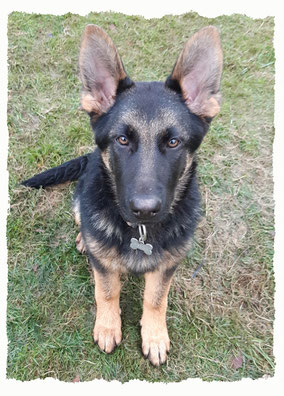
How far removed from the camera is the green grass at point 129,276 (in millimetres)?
4012

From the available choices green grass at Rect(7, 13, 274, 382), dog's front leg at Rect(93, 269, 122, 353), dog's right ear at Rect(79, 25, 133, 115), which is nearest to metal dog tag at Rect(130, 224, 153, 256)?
dog's front leg at Rect(93, 269, 122, 353)

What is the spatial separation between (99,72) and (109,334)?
274 centimetres

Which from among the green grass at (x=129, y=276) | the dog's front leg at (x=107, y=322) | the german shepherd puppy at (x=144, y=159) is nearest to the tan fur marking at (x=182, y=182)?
the german shepherd puppy at (x=144, y=159)

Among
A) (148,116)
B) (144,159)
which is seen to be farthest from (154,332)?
(148,116)

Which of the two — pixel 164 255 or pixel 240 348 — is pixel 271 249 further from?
pixel 164 255

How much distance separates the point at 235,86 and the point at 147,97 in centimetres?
347

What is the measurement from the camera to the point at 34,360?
3875 millimetres

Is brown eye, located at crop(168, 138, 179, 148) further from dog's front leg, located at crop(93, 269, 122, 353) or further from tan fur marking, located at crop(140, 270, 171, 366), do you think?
dog's front leg, located at crop(93, 269, 122, 353)

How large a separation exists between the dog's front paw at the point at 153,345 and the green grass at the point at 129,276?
0.12 meters

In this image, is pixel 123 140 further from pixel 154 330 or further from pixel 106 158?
pixel 154 330

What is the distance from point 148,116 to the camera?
2744 millimetres

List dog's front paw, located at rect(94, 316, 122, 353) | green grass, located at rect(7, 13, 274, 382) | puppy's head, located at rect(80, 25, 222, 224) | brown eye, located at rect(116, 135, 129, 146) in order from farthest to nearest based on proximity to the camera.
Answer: green grass, located at rect(7, 13, 274, 382) < dog's front paw, located at rect(94, 316, 122, 353) < brown eye, located at rect(116, 135, 129, 146) < puppy's head, located at rect(80, 25, 222, 224)

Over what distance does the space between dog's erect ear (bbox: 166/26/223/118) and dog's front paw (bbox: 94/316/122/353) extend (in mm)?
2460

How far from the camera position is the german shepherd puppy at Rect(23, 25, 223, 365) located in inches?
106
